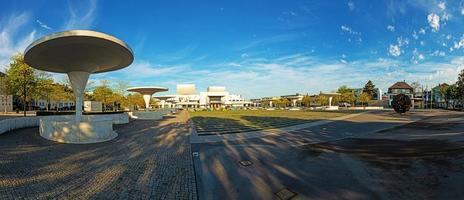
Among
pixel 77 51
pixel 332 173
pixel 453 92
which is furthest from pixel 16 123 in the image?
pixel 453 92

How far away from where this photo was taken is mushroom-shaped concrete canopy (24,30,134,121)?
39.2 ft

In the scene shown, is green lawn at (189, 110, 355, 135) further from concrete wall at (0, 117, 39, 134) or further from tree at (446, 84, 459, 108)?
tree at (446, 84, 459, 108)

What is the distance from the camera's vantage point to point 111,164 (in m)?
8.42

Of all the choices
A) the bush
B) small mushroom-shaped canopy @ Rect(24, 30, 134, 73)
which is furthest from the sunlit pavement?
the bush

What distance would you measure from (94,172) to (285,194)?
5.83 metres

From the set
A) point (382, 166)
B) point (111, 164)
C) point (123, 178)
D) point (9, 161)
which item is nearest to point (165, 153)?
point (111, 164)

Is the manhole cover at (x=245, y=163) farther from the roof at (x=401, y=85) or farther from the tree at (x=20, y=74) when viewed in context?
the roof at (x=401, y=85)

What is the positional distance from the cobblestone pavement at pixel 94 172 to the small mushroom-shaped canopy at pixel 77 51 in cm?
523

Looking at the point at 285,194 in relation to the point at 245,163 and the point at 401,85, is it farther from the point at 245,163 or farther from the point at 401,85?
the point at 401,85

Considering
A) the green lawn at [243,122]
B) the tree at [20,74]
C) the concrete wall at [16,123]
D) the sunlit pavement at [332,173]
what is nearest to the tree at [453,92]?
the green lawn at [243,122]

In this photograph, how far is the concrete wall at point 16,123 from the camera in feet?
50.2

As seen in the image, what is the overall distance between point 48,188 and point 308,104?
12095 centimetres

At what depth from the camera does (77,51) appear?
45.1 feet

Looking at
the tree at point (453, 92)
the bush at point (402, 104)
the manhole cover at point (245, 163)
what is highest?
the tree at point (453, 92)
